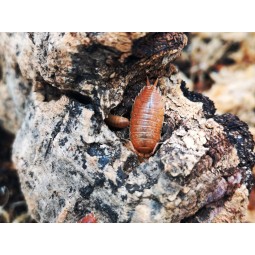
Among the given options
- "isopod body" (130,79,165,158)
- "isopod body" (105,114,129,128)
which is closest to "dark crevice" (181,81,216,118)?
"isopod body" (130,79,165,158)

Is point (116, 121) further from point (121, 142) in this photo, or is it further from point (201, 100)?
point (201, 100)

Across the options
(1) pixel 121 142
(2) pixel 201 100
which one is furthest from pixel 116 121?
(2) pixel 201 100

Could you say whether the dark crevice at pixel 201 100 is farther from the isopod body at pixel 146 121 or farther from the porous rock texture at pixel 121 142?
the isopod body at pixel 146 121

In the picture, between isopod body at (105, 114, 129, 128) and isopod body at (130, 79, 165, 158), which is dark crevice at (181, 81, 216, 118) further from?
isopod body at (105, 114, 129, 128)

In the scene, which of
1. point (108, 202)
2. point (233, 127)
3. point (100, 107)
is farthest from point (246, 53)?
point (108, 202)

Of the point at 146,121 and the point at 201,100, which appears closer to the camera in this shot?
the point at 146,121
